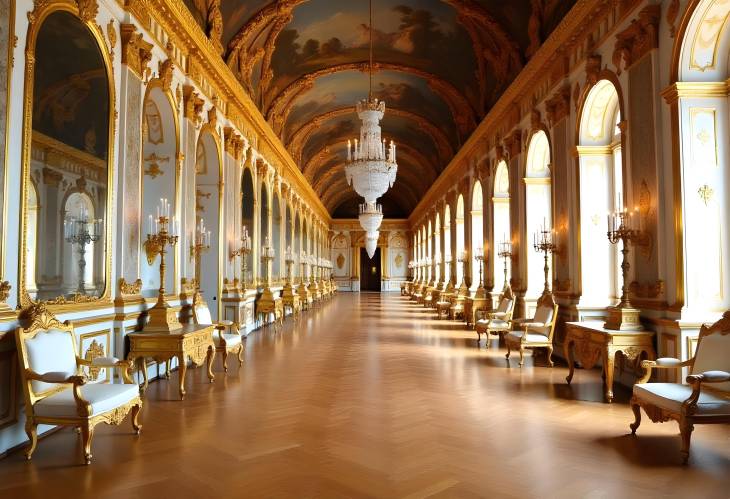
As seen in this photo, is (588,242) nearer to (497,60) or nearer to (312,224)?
(497,60)

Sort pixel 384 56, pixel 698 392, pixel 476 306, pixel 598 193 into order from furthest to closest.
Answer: pixel 384 56, pixel 476 306, pixel 598 193, pixel 698 392

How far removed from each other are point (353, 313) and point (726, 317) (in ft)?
47.7

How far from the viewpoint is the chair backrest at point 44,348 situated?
4096mm

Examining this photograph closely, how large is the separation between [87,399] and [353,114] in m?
19.2

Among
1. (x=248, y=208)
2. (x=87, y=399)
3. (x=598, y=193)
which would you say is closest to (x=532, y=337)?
(x=598, y=193)

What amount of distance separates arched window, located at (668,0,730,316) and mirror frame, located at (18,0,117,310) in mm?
6191

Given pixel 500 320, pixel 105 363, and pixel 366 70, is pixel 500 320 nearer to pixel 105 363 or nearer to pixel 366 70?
pixel 105 363

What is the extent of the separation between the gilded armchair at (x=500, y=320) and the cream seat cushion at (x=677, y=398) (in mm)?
5170

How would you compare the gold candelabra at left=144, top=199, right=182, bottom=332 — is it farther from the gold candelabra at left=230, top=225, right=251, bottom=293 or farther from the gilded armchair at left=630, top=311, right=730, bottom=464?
the gilded armchair at left=630, top=311, right=730, bottom=464

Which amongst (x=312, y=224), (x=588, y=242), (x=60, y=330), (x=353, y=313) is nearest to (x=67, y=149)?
(x=60, y=330)

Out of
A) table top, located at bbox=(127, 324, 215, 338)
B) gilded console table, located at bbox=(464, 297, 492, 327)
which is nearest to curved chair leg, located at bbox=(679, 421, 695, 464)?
table top, located at bbox=(127, 324, 215, 338)

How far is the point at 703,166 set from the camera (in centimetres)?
576

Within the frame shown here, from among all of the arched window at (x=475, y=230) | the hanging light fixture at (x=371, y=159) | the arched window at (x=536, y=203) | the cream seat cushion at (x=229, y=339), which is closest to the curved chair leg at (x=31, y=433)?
the cream seat cushion at (x=229, y=339)

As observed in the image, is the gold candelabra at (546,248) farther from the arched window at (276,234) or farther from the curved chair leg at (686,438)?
the arched window at (276,234)
